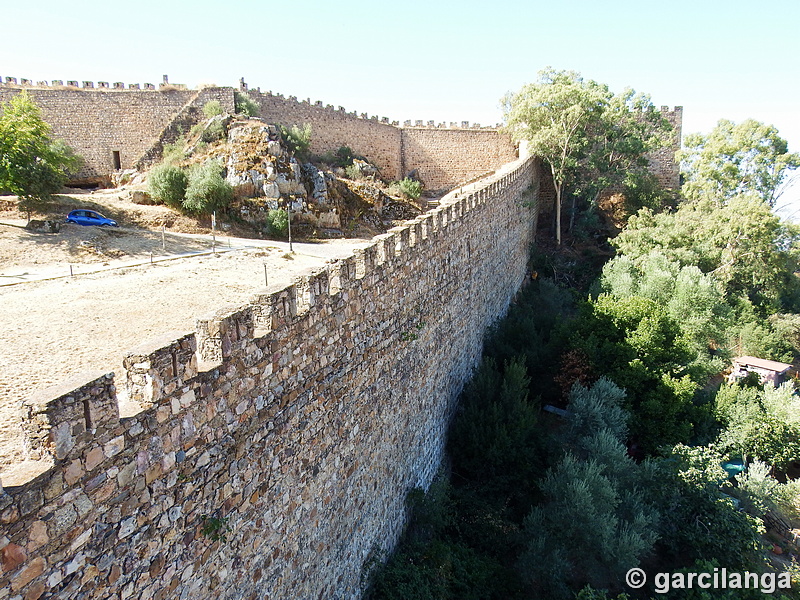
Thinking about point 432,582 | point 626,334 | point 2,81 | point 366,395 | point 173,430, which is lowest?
point 432,582

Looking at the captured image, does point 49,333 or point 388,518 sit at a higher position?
point 49,333

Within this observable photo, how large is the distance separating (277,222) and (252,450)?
1598 cm

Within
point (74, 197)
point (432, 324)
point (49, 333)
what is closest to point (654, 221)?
point (432, 324)

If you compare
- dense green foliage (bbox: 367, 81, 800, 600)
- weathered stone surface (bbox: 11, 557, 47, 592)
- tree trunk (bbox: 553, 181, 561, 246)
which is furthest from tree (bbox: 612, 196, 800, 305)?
weathered stone surface (bbox: 11, 557, 47, 592)

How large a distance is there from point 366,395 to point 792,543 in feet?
34.1

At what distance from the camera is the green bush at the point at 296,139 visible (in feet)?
76.3

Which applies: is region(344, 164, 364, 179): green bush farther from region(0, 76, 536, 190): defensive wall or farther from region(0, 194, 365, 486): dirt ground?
region(0, 194, 365, 486): dirt ground

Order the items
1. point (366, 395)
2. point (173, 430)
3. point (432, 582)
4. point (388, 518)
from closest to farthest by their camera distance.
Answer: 1. point (173, 430)
2. point (366, 395)
3. point (432, 582)
4. point (388, 518)

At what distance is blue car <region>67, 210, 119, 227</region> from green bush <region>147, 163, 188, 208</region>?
8.46 ft

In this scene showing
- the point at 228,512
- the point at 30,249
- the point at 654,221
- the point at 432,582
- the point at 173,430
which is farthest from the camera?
the point at 654,221

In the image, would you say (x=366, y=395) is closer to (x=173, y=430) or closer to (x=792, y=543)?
(x=173, y=430)

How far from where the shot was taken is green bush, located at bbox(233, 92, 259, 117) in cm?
2328

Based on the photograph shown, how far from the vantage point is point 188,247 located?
15.7 metres

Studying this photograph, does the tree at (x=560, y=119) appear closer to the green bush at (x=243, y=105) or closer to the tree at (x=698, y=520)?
the green bush at (x=243, y=105)
